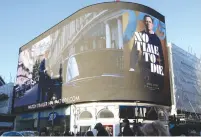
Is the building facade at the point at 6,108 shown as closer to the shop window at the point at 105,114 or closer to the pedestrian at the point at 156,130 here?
the shop window at the point at 105,114

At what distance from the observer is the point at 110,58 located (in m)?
33.2

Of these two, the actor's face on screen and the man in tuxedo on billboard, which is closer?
the man in tuxedo on billboard

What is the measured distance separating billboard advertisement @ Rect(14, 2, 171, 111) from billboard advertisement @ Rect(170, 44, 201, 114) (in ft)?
11.8

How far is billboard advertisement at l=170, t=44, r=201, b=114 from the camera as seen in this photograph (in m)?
39.3

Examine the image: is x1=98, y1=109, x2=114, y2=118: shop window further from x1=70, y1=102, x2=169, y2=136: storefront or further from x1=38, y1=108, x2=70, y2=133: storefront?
x1=38, y1=108, x2=70, y2=133: storefront

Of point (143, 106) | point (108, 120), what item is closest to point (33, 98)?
point (108, 120)

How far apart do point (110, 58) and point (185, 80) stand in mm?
15737

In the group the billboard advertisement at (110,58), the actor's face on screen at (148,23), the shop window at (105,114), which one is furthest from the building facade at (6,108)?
the actor's face on screen at (148,23)

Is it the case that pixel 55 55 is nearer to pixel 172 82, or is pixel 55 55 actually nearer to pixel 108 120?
pixel 108 120

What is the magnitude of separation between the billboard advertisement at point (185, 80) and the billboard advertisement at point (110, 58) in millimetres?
3592

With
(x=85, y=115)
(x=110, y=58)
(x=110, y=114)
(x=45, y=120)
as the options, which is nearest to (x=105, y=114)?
(x=110, y=114)

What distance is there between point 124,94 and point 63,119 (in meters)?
10.1

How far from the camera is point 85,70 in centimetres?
3403

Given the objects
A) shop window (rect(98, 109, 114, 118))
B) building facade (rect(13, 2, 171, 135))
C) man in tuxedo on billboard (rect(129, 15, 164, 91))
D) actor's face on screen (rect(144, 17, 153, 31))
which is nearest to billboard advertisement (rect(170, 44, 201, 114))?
building facade (rect(13, 2, 171, 135))
